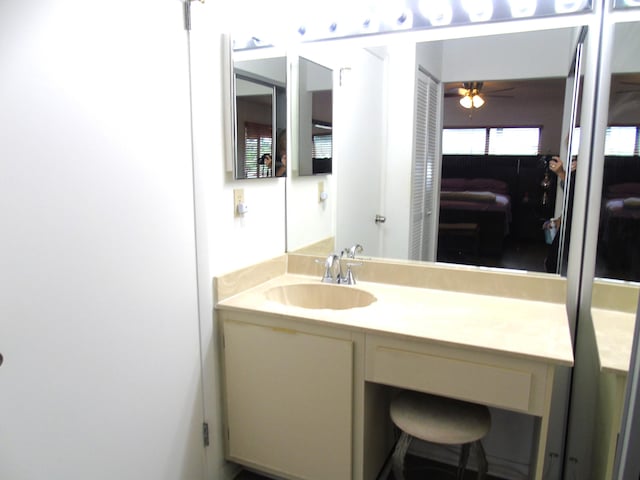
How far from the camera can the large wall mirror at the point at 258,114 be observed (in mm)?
1858

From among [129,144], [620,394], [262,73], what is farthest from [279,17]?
[620,394]

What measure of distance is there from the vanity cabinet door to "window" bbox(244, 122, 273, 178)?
62cm

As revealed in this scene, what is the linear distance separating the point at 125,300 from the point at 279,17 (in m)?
1.38

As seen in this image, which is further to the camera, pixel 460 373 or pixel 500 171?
pixel 500 171

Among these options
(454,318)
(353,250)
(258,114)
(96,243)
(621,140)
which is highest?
(258,114)

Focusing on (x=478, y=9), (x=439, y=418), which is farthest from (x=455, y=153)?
(x=439, y=418)

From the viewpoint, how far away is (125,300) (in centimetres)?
149

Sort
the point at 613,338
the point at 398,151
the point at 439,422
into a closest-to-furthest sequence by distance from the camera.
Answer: the point at 613,338, the point at 439,422, the point at 398,151

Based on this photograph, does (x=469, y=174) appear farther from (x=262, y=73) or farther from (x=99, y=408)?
(x=99, y=408)

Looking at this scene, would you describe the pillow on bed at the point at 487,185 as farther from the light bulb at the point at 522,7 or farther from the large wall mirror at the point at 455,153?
the light bulb at the point at 522,7

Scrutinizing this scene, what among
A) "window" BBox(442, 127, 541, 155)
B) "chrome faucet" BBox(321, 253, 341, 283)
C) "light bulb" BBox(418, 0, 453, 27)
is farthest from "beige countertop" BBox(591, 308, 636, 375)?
"light bulb" BBox(418, 0, 453, 27)

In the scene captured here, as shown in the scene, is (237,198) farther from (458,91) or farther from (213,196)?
(458,91)

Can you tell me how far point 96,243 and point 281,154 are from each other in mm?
979

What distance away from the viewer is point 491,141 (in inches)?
75.9
